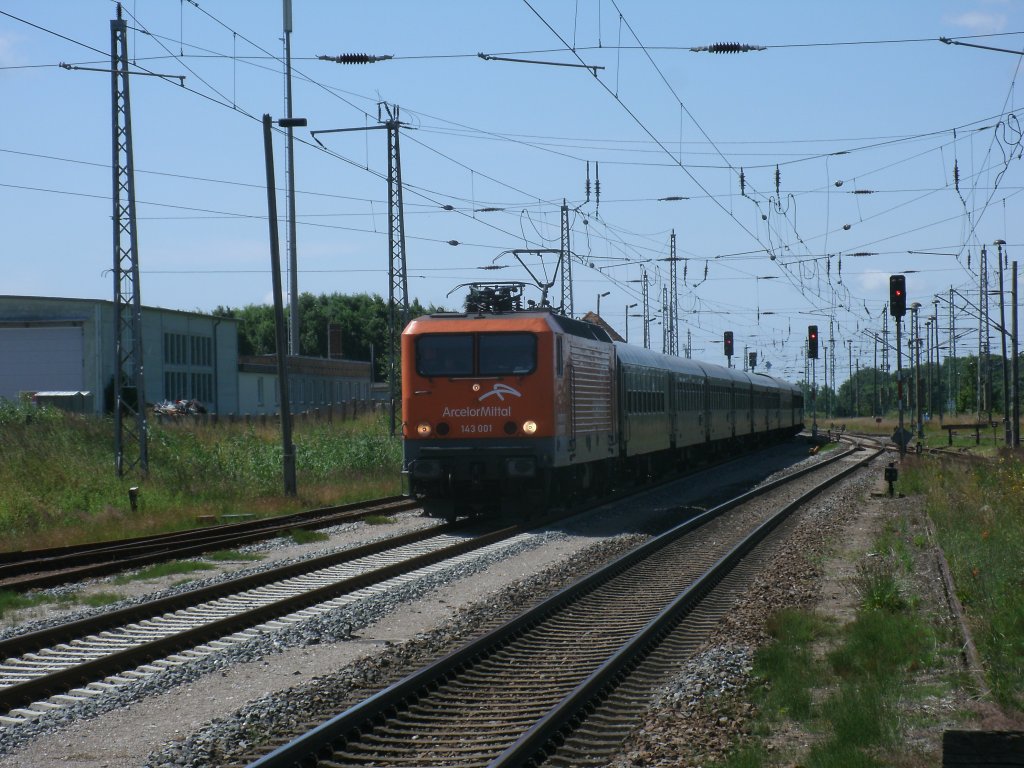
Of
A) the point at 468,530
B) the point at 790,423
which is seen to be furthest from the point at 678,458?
the point at 790,423

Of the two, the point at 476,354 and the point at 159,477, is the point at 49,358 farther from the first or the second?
the point at 476,354

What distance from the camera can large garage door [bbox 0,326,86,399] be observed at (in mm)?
50594

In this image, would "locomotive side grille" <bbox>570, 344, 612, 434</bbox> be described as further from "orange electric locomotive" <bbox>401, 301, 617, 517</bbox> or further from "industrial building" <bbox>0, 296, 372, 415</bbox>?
"industrial building" <bbox>0, 296, 372, 415</bbox>

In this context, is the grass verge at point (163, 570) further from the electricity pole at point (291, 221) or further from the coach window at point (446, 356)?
the electricity pole at point (291, 221)

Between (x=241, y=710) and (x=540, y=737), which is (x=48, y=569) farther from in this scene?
(x=540, y=737)

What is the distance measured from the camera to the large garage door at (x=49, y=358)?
5059cm

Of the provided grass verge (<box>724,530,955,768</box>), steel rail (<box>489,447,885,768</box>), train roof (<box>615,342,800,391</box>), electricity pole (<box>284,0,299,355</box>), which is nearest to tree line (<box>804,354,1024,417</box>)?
train roof (<box>615,342,800,391</box>)

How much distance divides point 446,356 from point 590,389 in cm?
351

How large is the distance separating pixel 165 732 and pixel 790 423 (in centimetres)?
5901

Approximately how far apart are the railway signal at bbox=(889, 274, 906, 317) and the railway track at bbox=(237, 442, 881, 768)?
13091 mm

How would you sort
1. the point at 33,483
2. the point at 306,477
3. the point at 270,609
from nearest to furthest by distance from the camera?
1. the point at 270,609
2. the point at 33,483
3. the point at 306,477

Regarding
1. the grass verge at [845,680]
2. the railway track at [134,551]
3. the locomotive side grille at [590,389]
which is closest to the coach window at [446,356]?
the locomotive side grille at [590,389]

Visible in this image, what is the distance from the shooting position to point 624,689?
8.62 m

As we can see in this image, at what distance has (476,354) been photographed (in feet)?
64.6
